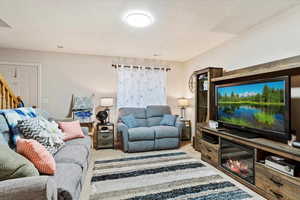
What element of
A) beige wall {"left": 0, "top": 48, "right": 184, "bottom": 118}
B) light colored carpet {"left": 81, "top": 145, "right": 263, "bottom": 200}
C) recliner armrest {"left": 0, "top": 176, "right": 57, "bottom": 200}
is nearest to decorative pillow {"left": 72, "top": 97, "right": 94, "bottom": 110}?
beige wall {"left": 0, "top": 48, "right": 184, "bottom": 118}

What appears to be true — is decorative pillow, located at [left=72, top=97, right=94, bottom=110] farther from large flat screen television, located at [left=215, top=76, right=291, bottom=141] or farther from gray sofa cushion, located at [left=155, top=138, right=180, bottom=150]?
large flat screen television, located at [left=215, top=76, right=291, bottom=141]

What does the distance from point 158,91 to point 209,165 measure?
2.45m

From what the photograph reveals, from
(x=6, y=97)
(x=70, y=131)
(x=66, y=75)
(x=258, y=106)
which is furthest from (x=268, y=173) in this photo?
(x=66, y=75)

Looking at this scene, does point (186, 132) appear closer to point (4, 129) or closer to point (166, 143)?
point (166, 143)

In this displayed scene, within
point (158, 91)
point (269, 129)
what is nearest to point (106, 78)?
point (158, 91)

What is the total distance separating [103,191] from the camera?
6.79 feet

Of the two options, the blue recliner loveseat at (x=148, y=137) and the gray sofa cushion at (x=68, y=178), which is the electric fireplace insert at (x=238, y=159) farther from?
the gray sofa cushion at (x=68, y=178)

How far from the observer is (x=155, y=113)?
14.5 feet

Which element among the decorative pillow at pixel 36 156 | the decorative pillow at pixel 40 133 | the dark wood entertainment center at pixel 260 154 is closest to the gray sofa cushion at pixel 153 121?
the dark wood entertainment center at pixel 260 154

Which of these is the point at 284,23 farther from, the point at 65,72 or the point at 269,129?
the point at 65,72

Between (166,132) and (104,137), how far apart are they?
55.9 inches

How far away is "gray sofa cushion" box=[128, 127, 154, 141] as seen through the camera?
3.55 meters

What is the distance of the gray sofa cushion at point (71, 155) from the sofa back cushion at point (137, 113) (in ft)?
6.43

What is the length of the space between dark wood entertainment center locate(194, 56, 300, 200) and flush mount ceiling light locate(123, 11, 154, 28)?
1.60m
